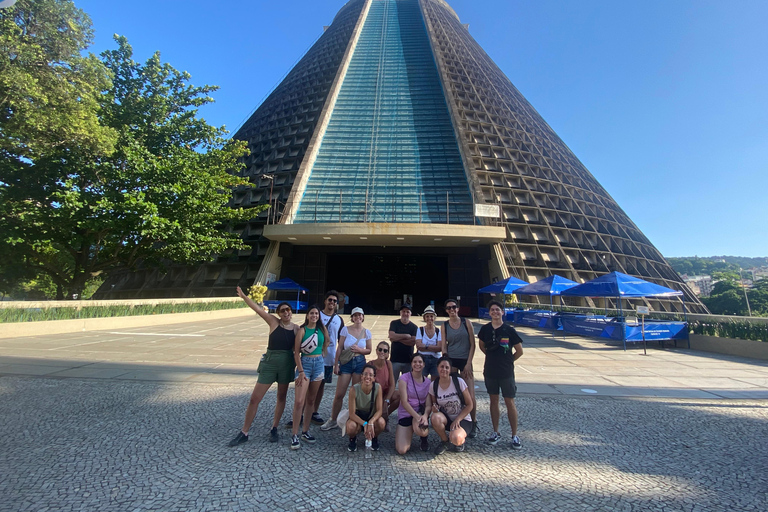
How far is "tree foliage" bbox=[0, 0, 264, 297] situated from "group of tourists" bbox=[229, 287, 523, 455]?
1668 cm

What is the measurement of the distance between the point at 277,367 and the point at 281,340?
0.37m

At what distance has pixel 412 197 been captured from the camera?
101 ft

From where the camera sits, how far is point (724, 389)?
7.65m

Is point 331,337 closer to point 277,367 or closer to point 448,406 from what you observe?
point 277,367

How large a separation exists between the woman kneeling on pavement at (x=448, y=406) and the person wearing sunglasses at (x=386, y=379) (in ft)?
1.89

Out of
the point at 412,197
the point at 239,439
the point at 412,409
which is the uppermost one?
the point at 412,197

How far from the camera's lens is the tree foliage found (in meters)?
14.6

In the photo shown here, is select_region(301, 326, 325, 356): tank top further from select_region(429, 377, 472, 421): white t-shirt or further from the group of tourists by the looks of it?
select_region(429, 377, 472, 421): white t-shirt

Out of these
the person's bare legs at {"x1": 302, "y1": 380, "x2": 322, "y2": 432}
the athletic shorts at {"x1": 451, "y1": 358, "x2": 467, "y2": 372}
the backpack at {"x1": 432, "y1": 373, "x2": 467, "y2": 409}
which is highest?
the athletic shorts at {"x1": 451, "y1": 358, "x2": 467, "y2": 372}

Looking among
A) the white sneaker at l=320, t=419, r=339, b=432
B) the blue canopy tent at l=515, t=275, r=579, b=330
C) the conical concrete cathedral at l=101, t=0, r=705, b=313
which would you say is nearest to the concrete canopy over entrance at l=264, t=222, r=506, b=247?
the conical concrete cathedral at l=101, t=0, r=705, b=313

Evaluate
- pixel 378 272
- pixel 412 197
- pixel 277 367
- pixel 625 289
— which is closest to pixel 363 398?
pixel 277 367

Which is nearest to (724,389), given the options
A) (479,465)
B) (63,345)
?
(479,465)

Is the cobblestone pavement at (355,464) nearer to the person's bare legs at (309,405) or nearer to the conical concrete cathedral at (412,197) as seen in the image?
the person's bare legs at (309,405)

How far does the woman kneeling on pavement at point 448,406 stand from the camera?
4434mm
